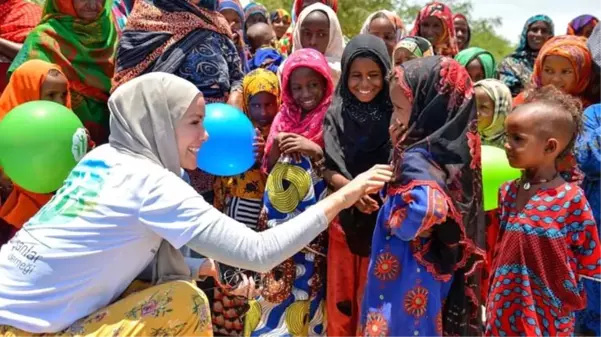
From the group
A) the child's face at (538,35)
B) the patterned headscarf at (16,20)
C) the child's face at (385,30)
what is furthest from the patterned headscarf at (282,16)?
the patterned headscarf at (16,20)

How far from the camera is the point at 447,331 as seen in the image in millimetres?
2539

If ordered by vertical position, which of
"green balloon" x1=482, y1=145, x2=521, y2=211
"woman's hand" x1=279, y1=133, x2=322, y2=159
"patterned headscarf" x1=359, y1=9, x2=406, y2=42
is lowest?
"woman's hand" x1=279, y1=133, x2=322, y2=159

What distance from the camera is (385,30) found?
4758 mm

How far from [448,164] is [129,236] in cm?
127

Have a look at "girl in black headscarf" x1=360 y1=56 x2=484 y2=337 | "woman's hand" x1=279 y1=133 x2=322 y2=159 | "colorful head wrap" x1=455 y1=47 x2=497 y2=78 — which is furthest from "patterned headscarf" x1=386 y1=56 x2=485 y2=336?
"colorful head wrap" x1=455 y1=47 x2=497 y2=78

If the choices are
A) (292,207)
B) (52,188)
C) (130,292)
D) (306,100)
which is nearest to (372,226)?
(292,207)

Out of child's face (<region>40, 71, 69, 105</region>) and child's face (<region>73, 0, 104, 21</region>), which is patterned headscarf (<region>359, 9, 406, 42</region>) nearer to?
child's face (<region>73, 0, 104, 21</region>)

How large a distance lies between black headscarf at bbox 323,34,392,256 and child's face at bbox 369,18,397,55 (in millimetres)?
1812

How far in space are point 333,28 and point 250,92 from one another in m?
0.97

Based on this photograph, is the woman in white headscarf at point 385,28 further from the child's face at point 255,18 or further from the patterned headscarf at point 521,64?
the child's face at point 255,18

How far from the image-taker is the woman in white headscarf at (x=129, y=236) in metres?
2.11

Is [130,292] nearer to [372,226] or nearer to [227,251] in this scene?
[227,251]

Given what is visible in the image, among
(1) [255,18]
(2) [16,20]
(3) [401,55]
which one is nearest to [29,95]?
(2) [16,20]

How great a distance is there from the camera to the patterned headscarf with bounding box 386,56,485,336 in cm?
239
